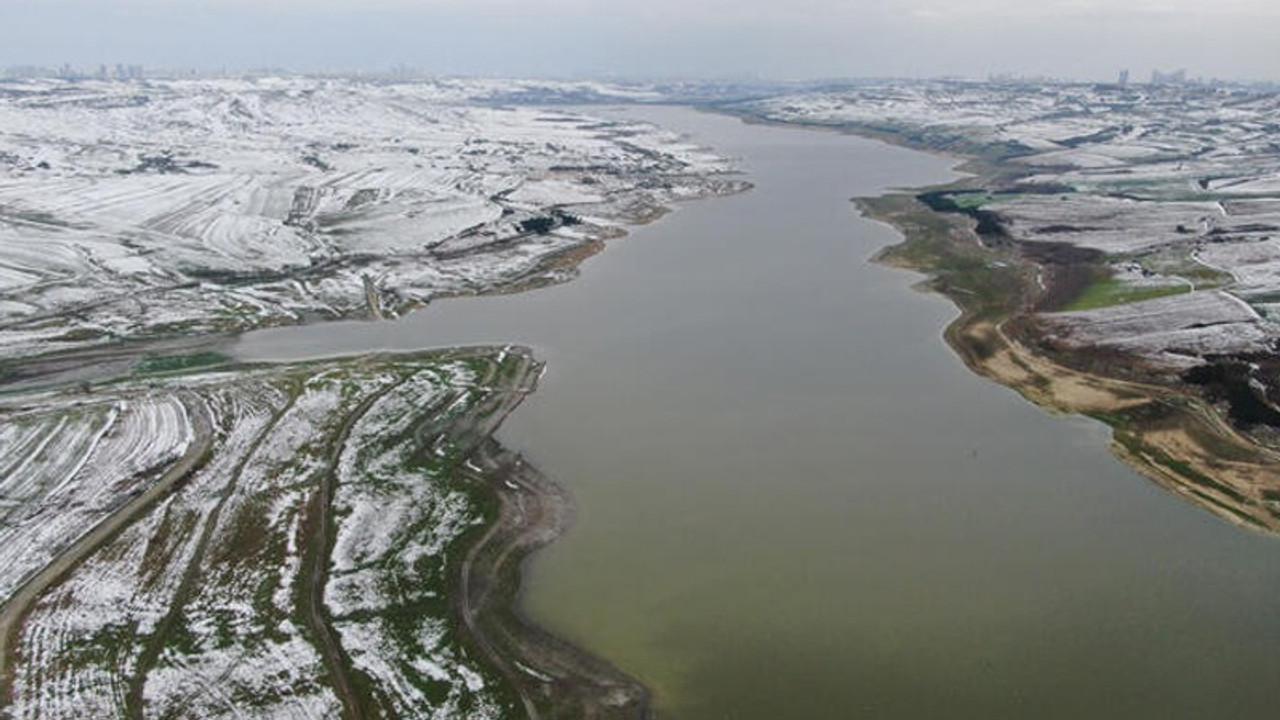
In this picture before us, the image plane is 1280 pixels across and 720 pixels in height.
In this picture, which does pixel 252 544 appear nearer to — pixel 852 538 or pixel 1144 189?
pixel 852 538

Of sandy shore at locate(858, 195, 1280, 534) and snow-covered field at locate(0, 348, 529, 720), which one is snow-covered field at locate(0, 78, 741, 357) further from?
sandy shore at locate(858, 195, 1280, 534)

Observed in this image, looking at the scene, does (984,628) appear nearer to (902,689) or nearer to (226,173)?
(902,689)

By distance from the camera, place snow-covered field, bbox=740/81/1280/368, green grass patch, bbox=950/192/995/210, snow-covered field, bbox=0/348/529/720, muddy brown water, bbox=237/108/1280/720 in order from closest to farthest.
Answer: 1. snow-covered field, bbox=0/348/529/720
2. muddy brown water, bbox=237/108/1280/720
3. snow-covered field, bbox=740/81/1280/368
4. green grass patch, bbox=950/192/995/210

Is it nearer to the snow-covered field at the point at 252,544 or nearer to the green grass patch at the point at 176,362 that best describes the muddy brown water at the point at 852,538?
the green grass patch at the point at 176,362

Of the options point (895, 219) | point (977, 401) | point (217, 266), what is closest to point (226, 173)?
point (217, 266)

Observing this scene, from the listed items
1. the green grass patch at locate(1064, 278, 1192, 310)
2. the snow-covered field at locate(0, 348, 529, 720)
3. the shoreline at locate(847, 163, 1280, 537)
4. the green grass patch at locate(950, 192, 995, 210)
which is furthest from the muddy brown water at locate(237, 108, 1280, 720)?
the green grass patch at locate(950, 192, 995, 210)

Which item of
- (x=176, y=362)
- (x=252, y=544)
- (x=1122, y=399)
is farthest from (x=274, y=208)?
(x=1122, y=399)
